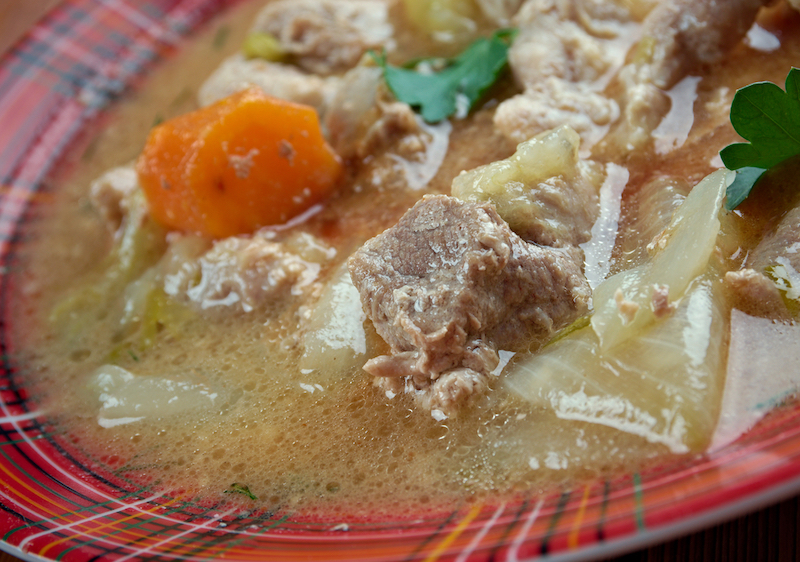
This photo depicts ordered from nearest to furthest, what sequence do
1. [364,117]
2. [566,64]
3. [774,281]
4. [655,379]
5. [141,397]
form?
[655,379]
[774,281]
[141,397]
[566,64]
[364,117]

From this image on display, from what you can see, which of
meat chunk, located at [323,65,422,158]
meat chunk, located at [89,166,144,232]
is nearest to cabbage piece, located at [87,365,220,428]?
meat chunk, located at [89,166,144,232]

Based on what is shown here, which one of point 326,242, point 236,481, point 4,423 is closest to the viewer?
point 236,481

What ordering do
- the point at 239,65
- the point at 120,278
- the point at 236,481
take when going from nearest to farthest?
the point at 236,481
the point at 120,278
the point at 239,65

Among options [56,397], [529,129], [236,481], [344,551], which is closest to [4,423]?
[56,397]

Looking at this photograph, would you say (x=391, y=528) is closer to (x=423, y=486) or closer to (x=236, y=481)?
(x=423, y=486)

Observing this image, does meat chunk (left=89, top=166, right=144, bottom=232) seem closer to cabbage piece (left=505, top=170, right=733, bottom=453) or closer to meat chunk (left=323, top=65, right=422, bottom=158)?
meat chunk (left=323, top=65, right=422, bottom=158)

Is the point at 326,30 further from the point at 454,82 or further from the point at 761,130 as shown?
the point at 761,130

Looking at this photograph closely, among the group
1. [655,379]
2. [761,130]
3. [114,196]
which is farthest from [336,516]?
[114,196]
